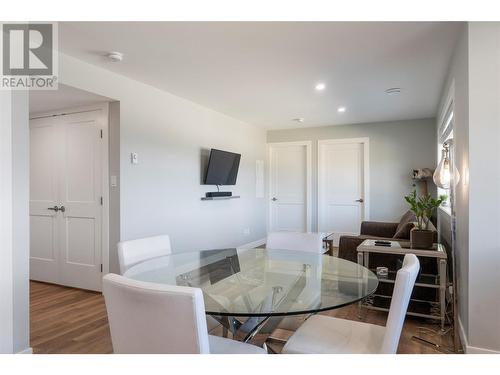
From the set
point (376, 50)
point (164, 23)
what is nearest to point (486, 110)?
point (376, 50)

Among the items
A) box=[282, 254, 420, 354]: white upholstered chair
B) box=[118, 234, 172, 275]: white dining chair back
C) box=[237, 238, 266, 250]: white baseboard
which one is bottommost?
box=[237, 238, 266, 250]: white baseboard

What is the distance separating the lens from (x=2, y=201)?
6.70 feet

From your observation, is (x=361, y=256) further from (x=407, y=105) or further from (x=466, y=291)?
(x=407, y=105)

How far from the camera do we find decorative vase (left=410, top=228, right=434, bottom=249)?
2891mm

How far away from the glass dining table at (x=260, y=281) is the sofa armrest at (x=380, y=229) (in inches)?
98.2

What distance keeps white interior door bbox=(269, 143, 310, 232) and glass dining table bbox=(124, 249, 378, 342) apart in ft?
13.2

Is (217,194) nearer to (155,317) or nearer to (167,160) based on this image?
(167,160)

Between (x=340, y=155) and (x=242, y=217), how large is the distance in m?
2.19

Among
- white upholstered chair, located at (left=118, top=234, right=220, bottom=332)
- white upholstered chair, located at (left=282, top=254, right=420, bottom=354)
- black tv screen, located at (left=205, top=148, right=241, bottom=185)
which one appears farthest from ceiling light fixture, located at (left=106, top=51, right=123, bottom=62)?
white upholstered chair, located at (left=282, top=254, right=420, bottom=354)

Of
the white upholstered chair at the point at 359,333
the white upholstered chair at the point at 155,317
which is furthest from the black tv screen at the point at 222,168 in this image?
the white upholstered chair at the point at 155,317

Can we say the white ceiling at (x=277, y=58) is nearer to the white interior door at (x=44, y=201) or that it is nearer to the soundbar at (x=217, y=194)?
the soundbar at (x=217, y=194)

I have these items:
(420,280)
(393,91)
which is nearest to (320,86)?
(393,91)

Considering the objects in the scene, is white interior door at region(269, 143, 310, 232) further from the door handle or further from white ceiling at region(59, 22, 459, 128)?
the door handle

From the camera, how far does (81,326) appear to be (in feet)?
9.20
